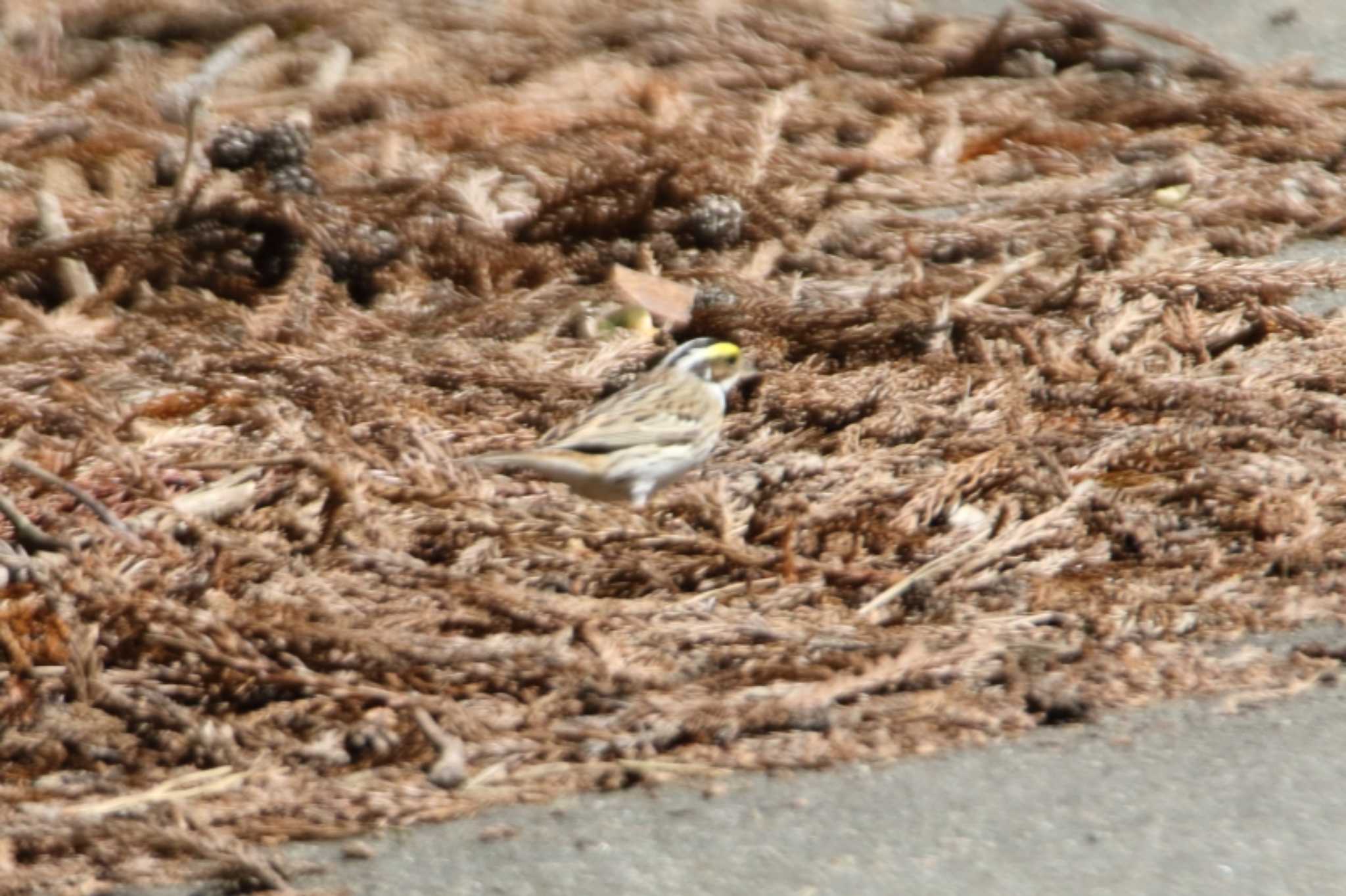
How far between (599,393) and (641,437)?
0.56 m

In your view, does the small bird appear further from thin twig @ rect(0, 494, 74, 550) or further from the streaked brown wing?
thin twig @ rect(0, 494, 74, 550)

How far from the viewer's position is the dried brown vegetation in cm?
340

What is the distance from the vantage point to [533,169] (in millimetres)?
6242

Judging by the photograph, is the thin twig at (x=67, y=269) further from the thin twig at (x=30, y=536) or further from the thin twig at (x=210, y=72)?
the thin twig at (x=30, y=536)

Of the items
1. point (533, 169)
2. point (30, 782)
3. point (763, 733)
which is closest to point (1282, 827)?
point (763, 733)

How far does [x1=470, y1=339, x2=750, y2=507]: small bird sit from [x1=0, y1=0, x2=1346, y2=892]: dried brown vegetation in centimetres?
10

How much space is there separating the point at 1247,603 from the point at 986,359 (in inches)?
55.9

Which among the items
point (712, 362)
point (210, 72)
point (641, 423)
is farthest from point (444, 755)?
point (210, 72)

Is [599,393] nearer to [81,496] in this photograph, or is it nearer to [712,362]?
[712,362]

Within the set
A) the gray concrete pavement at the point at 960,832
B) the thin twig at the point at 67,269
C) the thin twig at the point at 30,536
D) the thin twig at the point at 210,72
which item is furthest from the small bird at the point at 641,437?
the thin twig at the point at 210,72

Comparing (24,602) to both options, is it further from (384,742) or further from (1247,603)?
(1247,603)

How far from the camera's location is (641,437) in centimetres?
467

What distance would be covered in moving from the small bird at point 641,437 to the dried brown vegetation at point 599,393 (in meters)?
0.10

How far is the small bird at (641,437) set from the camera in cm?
456
